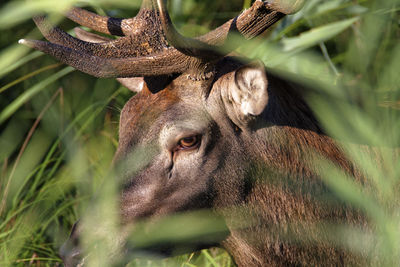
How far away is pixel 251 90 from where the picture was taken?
251 cm

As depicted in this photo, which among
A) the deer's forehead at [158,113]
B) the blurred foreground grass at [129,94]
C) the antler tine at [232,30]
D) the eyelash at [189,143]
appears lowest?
the blurred foreground grass at [129,94]

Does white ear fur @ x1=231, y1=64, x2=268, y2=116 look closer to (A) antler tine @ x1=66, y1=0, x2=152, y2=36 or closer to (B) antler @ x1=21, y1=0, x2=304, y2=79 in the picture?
(B) antler @ x1=21, y1=0, x2=304, y2=79

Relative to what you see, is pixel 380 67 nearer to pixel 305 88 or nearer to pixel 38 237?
pixel 305 88

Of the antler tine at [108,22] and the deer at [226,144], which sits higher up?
the antler tine at [108,22]

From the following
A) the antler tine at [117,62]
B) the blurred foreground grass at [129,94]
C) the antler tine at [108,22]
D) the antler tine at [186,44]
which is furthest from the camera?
the antler tine at [108,22]

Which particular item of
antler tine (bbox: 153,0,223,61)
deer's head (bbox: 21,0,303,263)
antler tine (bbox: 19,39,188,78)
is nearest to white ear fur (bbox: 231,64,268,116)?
deer's head (bbox: 21,0,303,263)

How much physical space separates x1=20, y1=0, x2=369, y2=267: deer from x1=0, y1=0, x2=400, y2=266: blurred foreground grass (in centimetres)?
9

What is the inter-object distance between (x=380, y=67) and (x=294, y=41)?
1.90ft

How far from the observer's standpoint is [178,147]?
8.35 ft

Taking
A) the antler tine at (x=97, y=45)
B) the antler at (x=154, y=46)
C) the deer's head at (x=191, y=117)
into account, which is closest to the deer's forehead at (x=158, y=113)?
the deer's head at (x=191, y=117)

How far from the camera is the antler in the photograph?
248cm

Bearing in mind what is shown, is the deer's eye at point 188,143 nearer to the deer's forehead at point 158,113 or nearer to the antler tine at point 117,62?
the deer's forehead at point 158,113

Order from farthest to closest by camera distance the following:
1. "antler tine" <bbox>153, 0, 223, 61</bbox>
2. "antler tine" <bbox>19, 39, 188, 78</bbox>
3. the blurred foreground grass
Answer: the blurred foreground grass, "antler tine" <bbox>19, 39, 188, 78</bbox>, "antler tine" <bbox>153, 0, 223, 61</bbox>

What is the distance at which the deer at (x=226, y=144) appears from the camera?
2533 millimetres
